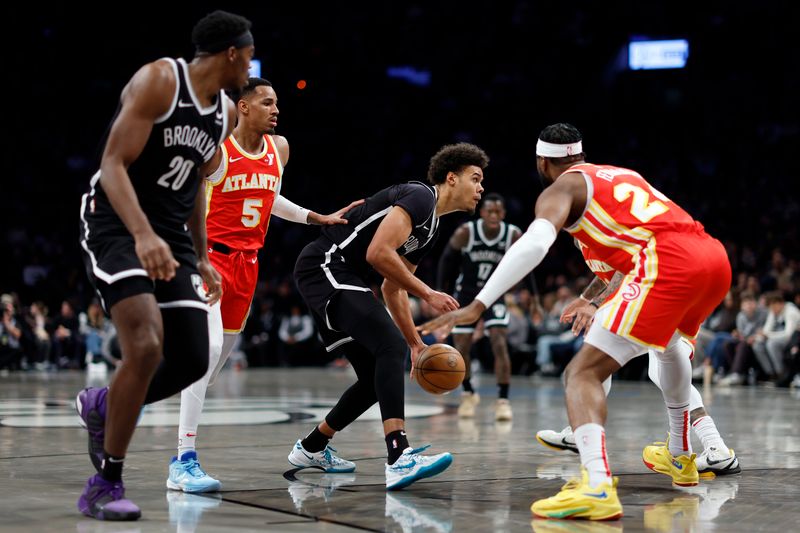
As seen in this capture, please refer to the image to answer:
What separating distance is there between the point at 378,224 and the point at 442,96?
20.0m

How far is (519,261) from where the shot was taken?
4238 mm

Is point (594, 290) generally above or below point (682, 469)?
above

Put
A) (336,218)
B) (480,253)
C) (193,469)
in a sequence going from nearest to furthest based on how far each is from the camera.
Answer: (193,469) < (336,218) < (480,253)

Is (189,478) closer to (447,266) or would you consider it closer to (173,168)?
(173,168)

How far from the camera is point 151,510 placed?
13.8 ft

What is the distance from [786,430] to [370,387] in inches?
164

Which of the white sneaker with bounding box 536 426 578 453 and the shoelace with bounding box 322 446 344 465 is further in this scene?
the white sneaker with bounding box 536 426 578 453

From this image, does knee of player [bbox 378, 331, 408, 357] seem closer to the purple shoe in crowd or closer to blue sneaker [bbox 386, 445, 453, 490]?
blue sneaker [bbox 386, 445, 453, 490]

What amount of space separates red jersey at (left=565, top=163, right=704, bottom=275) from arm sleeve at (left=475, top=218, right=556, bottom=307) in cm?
37

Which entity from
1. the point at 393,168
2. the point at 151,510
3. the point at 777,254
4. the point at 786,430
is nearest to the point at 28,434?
the point at 151,510

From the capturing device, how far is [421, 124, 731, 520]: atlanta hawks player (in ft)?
13.8

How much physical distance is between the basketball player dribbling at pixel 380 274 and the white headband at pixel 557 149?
0.40 metres

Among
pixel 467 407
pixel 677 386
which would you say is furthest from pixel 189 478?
pixel 467 407

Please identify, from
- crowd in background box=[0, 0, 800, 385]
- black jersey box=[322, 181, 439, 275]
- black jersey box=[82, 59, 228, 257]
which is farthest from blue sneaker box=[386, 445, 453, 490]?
crowd in background box=[0, 0, 800, 385]
